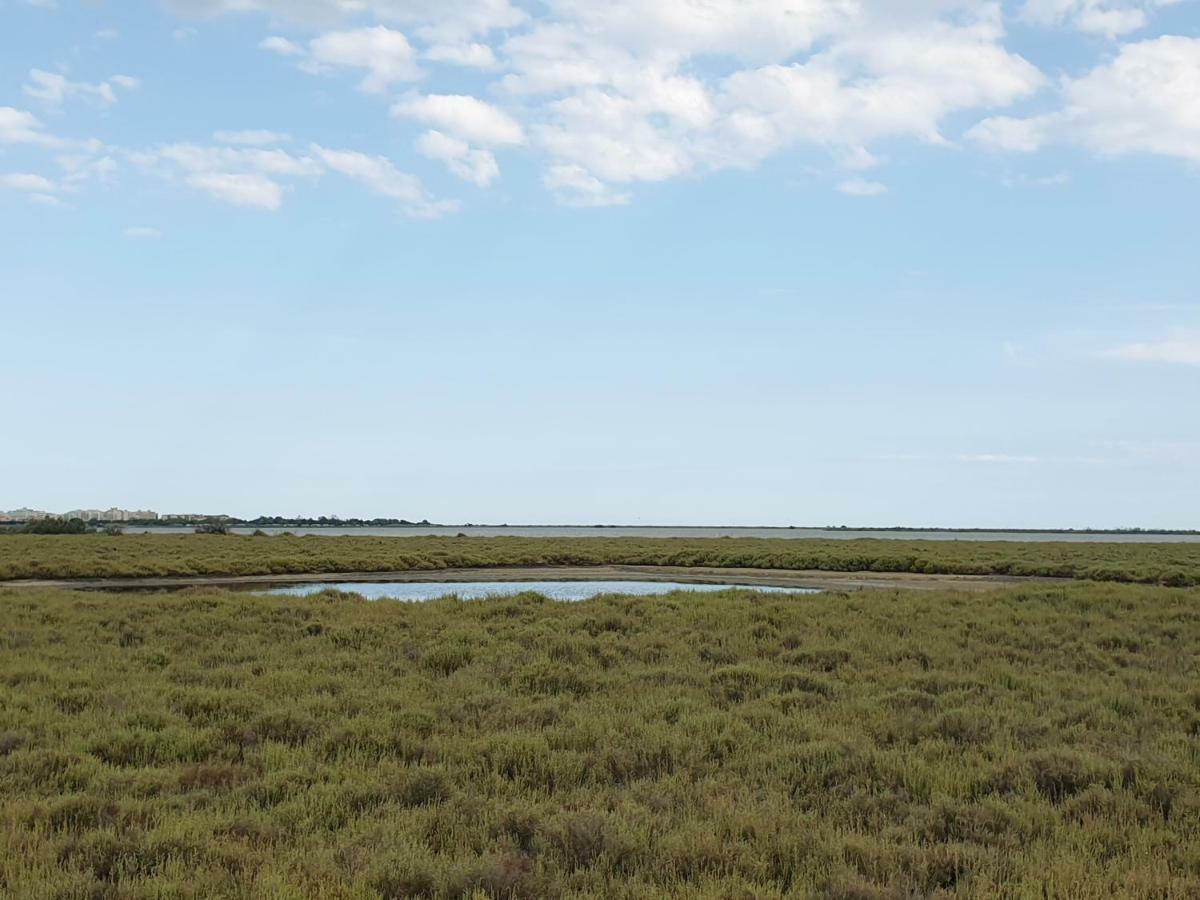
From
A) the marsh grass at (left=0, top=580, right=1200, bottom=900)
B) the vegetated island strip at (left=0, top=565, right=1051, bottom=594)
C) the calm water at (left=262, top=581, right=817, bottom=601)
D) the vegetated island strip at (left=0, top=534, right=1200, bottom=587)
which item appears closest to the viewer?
the marsh grass at (left=0, top=580, right=1200, bottom=900)

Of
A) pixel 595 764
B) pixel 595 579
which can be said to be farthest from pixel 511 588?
pixel 595 764

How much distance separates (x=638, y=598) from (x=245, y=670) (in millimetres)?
12658

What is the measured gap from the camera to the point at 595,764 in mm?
9617

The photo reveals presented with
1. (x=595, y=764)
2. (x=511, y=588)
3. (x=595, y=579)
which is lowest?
(x=595, y=579)

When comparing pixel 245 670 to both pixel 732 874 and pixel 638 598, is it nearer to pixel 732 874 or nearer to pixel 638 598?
pixel 732 874

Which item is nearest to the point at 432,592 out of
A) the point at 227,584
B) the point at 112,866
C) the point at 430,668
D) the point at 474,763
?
the point at 227,584

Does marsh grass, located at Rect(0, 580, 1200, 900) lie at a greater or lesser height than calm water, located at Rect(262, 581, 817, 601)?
greater

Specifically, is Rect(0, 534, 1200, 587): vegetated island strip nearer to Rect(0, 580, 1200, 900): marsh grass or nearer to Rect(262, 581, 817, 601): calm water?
Rect(262, 581, 817, 601): calm water

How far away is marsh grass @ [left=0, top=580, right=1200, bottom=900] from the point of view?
671 centimetres

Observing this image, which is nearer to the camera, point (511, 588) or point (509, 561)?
point (511, 588)

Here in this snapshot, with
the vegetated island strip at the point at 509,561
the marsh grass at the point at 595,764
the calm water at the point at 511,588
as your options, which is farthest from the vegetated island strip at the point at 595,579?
the marsh grass at the point at 595,764

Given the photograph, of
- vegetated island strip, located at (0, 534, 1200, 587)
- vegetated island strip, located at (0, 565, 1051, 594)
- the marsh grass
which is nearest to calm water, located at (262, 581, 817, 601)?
vegetated island strip, located at (0, 565, 1051, 594)

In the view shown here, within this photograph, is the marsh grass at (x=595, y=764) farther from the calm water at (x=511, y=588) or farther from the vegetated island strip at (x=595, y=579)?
the vegetated island strip at (x=595, y=579)

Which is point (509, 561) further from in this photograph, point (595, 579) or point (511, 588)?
point (511, 588)
